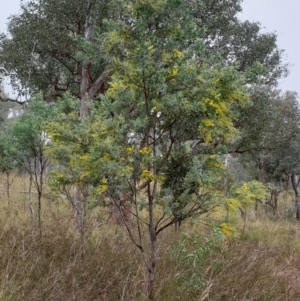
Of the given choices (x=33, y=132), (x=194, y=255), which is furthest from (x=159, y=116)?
(x=33, y=132)

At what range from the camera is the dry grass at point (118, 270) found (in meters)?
3.71

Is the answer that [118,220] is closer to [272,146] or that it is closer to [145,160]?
[145,160]

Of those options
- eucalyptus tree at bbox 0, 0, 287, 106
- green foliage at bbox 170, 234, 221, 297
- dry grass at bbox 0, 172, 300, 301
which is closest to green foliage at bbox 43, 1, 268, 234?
green foliage at bbox 170, 234, 221, 297

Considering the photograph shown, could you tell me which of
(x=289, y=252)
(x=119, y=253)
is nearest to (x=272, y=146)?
(x=289, y=252)

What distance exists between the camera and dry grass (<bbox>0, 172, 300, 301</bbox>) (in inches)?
146

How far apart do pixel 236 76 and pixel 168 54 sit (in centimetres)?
71

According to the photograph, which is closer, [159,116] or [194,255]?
[194,255]

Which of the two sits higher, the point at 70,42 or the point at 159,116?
the point at 70,42

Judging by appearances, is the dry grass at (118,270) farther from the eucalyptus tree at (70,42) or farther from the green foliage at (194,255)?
the eucalyptus tree at (70,42)

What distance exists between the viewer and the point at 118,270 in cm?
446

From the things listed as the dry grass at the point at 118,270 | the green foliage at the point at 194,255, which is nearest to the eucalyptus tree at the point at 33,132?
the dry grass at the point at 118,270

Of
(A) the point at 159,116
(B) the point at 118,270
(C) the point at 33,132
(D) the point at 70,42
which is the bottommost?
(B) the point at 118,270

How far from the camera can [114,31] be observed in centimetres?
362

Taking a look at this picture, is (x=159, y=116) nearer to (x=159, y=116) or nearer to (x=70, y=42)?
(x=159, y=116)
